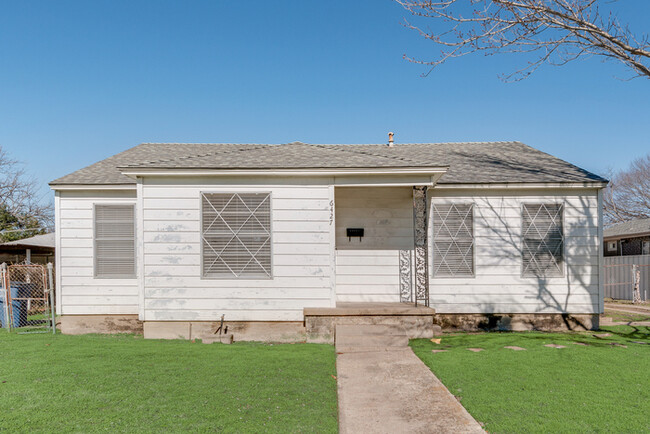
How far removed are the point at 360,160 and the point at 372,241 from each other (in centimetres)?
189

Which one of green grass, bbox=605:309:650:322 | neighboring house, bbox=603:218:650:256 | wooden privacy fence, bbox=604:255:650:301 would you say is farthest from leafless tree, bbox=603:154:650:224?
green grass, bbox=605:309:650:322

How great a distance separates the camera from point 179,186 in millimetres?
7820

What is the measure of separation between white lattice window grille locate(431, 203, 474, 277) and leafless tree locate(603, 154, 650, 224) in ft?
93.4

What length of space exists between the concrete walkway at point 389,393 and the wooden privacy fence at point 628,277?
44.1ft

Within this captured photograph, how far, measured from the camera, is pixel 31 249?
15.2 metres

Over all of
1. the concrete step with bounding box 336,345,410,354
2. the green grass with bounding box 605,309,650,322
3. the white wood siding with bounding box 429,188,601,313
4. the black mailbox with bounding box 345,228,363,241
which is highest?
the black mailbox with bounding box 345,228,363,241

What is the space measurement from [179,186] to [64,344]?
10.6 feet

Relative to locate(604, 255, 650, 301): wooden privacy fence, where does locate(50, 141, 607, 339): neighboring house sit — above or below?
above

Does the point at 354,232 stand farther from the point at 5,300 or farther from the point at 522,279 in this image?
the point at 5,300

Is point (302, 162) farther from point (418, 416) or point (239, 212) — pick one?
point (418, 416)

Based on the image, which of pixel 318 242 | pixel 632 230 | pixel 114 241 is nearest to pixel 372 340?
pixel 318 242

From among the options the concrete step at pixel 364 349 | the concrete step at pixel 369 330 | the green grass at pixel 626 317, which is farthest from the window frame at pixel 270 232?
the green grass at pixel 626 317

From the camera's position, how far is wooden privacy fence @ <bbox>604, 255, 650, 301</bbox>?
54.2 ft

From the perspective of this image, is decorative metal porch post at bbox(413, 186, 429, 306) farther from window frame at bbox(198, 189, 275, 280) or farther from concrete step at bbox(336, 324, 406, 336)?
window frame at bbox(198, 189, 275, 280)
